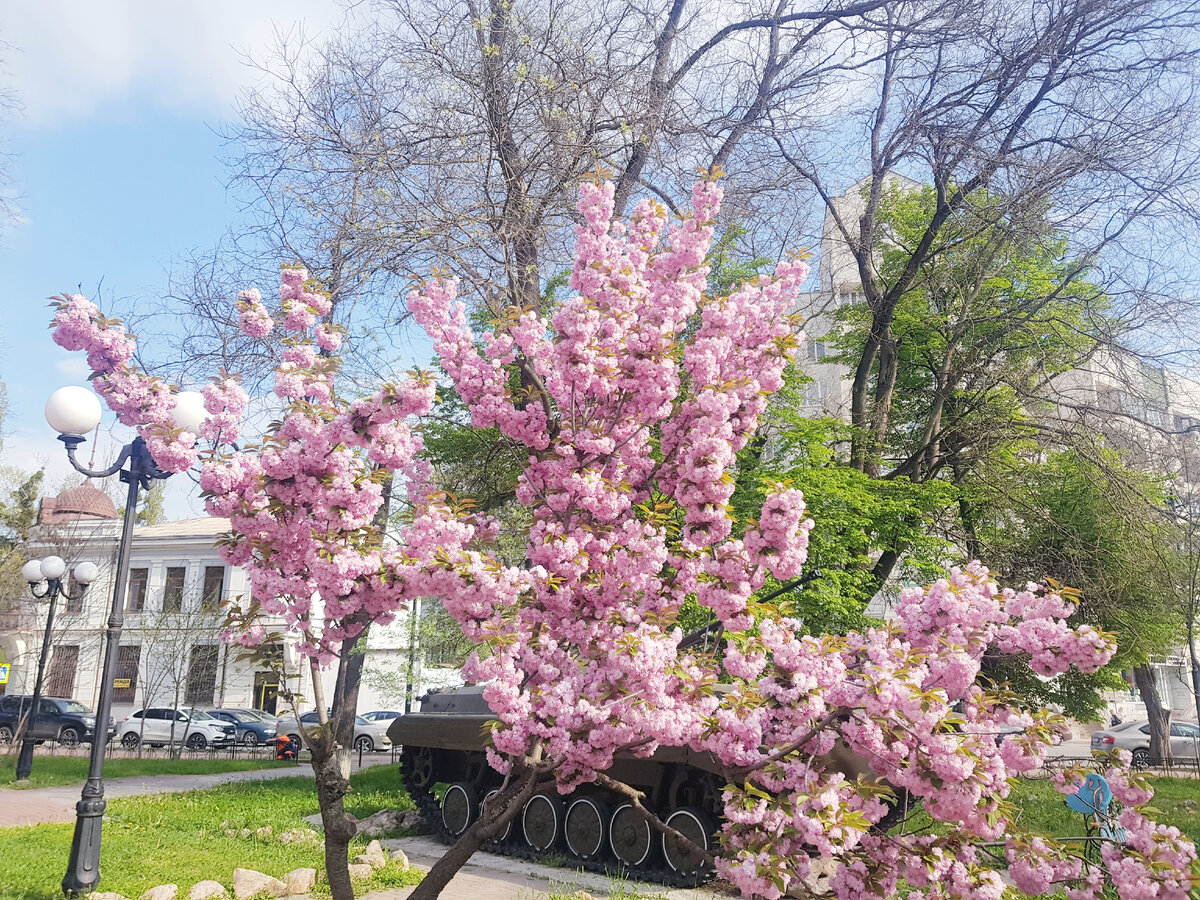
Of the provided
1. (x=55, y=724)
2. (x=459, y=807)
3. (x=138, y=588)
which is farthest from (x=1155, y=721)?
(x=138, y=588)

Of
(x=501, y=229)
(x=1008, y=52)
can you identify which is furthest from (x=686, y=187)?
(x=1008, y=52)

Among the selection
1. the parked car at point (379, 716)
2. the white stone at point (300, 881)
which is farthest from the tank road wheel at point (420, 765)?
the parked car at point (379, 716)

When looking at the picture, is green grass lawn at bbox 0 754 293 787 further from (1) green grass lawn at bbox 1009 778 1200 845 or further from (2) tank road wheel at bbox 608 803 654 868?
(1) green grass lawn at bbox 1009 778 1200 845

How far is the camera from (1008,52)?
11.5 meters

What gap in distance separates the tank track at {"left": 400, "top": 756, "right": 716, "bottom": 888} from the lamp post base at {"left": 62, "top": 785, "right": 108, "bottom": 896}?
503 centimetres

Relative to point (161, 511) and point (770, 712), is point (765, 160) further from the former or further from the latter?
point (161, 511)

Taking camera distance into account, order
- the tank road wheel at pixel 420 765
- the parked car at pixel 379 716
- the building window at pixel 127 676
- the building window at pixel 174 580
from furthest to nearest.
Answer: the building window at pixel 174 580 → the building window at pixel 127 676 → the parked car at pixel 379 716 → the tank road wheel at pixel 420 765

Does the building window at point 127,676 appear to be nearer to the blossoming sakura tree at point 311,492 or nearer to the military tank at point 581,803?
the military tank at point 581,803

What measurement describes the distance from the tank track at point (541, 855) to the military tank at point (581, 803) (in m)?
0.01

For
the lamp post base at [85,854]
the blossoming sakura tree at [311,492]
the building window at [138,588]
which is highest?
the blossoming sakura tree at [311,492]

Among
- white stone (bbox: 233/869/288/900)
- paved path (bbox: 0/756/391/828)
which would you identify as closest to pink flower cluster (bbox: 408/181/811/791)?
white stone (bbox: 233/869/288/900)

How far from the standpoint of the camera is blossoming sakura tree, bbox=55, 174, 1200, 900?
13.8ft

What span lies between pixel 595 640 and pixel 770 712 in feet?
3.63

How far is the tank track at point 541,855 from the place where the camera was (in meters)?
9.31
